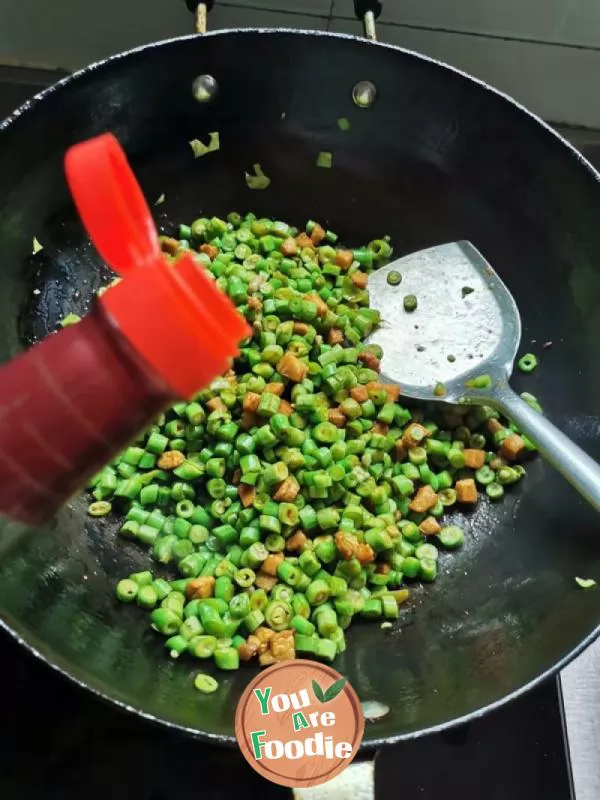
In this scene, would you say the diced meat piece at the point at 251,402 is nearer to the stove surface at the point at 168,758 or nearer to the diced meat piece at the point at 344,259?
the diced meat piece at the point at 344,259

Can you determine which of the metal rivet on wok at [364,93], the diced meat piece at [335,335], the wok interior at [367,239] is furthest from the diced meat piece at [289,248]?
the metal rivet on wok at [364,93]

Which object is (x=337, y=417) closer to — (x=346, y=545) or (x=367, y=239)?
(x=346, y=545)

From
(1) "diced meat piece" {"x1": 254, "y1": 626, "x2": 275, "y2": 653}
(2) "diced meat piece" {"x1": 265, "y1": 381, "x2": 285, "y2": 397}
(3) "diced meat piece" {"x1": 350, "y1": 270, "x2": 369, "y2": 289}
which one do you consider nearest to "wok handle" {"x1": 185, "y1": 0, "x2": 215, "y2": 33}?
(3) "diced meat piece" {"x1": 350, "y1": 270, "x2": 369, "y2": 289}

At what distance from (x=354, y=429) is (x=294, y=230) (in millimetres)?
521

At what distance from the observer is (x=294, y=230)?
170cm

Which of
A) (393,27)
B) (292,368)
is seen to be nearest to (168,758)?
(292,368)

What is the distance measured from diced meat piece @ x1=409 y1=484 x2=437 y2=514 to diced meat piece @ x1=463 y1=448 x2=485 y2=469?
4.3 inches

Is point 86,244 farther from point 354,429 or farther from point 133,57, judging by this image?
point 354,429

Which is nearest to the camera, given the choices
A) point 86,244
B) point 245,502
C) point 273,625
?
point 273,625

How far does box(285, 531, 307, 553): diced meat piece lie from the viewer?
138 centimetres

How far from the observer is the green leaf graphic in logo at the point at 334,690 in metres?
1.08

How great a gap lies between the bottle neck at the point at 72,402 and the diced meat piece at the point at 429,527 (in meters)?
0.89

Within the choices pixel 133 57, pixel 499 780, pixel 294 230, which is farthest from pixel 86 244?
pixel 499 780

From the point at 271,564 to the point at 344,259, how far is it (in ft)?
2.35
